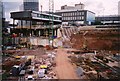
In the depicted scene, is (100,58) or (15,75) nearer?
(15,75)

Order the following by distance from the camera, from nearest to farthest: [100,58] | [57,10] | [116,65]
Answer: [116,65] < [100,58] < [57,10]

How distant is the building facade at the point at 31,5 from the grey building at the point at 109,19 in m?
1.57

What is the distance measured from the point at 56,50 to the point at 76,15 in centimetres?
108

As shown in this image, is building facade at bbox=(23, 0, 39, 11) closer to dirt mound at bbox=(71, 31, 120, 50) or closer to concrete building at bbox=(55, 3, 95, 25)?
concrete building at bbox=(55, 3, 95, 25)

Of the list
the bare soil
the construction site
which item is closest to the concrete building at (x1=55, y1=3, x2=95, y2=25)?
the construction site

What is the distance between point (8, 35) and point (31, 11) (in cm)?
86

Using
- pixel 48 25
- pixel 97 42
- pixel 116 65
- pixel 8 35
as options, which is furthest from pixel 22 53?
pixel 116 65

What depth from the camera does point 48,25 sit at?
4.51m

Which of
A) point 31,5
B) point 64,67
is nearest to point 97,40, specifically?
point 64,67

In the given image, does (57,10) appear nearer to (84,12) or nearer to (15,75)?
(84,12)

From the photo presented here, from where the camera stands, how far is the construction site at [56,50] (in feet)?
12.6

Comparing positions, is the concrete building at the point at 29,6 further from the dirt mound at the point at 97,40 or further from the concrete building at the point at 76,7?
the dirt mound at the point at 97,40

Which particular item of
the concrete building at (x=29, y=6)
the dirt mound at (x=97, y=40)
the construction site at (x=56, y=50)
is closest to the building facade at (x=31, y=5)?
the concrete building at (x=29, y=6)

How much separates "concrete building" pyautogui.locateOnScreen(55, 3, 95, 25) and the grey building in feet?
0.59
